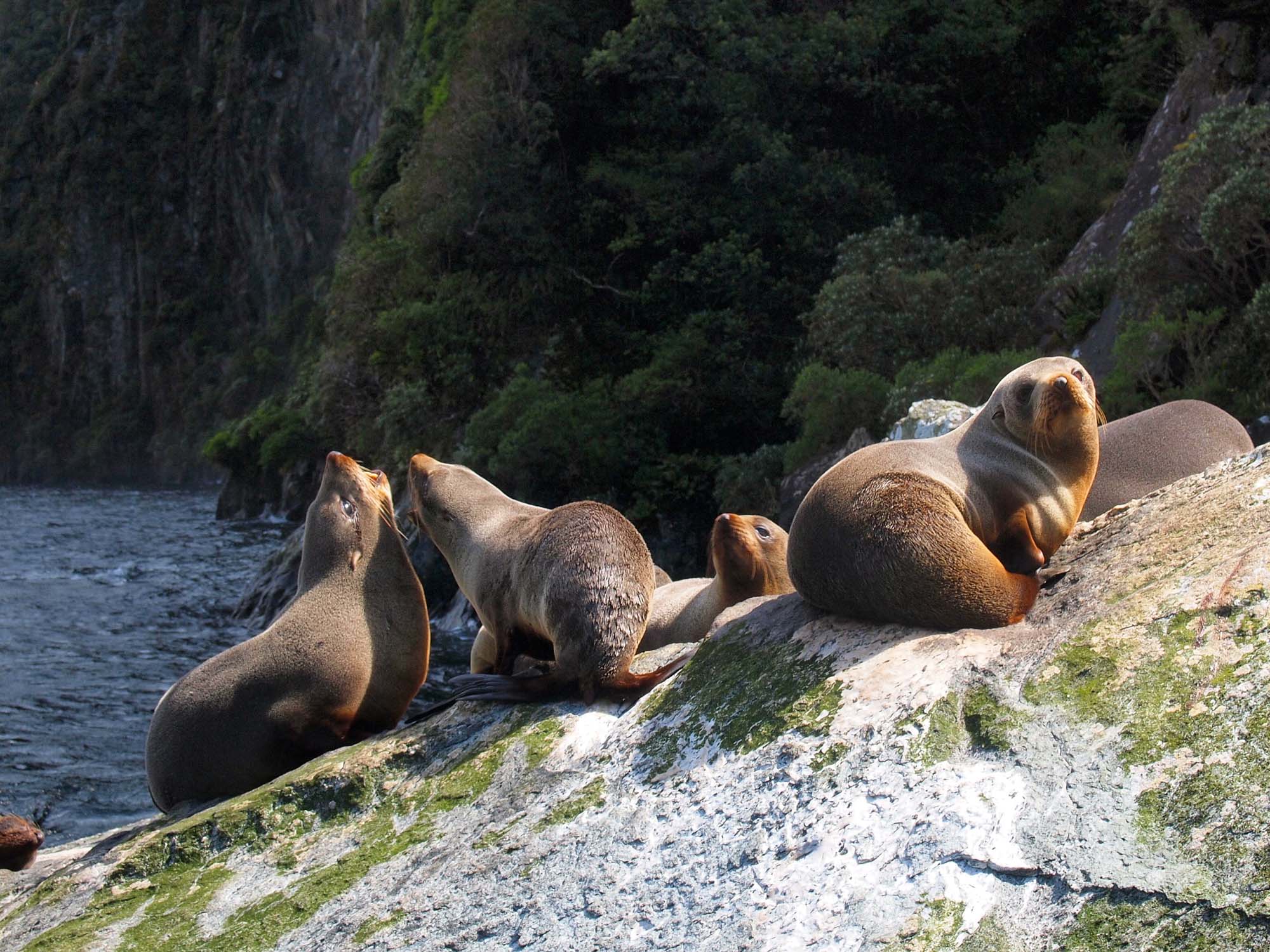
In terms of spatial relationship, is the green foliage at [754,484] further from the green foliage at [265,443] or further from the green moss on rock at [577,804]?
the green foliage at [265,443]

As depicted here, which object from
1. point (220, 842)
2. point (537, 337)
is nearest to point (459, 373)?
point (537, 337)

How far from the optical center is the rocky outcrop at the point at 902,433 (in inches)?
328

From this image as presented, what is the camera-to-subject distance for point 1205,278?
12.1 metres

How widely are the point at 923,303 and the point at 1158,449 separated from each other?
11.0 m

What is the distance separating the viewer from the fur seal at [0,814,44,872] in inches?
198

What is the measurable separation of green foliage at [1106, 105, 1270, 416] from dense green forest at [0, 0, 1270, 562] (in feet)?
8.49

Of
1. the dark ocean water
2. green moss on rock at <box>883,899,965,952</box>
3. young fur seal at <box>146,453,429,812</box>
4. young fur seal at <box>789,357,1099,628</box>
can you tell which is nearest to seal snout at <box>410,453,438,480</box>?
young fur seal at <box>146,453,429,812</box>

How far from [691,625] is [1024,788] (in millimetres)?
3005

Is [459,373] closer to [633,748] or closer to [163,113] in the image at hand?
[633,748]

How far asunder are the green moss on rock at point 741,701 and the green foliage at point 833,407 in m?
11.2

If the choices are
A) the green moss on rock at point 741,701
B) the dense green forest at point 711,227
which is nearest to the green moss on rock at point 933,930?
the green moss on rock at point 741,701

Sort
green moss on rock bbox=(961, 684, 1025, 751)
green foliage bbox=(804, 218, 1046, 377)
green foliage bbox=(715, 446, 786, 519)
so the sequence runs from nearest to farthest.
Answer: green moss on rock bbox=(961, 684, 1025, 751) < green foliage bbox=(804, 218, 1046, 377) < green foliage bbox=(715, 446, 786, 519)

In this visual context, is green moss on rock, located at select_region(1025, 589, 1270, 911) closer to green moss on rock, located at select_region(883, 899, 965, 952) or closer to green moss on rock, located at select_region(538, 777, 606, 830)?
green moss on rock, located at select_region(883, 899, 965, 952)

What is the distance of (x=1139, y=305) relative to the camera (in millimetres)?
12492
